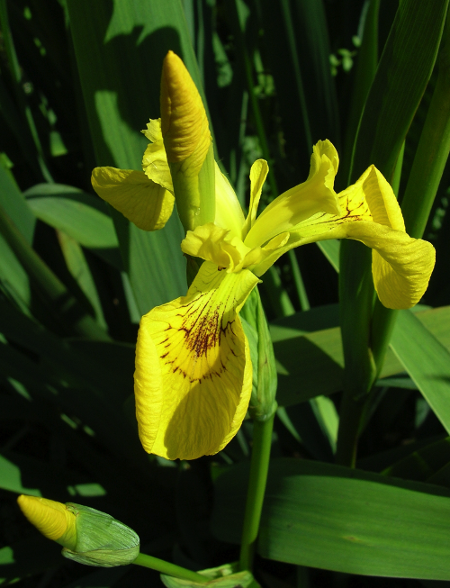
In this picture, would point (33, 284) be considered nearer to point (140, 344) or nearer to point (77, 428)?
point (77, 428)

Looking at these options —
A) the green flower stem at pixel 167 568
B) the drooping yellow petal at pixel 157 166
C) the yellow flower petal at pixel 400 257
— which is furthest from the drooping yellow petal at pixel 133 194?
the green flower stem at pixel 167 568

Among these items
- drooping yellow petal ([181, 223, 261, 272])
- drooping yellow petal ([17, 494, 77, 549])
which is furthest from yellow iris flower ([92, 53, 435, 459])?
drooping yellow petal ([17, 494, 77, 549])

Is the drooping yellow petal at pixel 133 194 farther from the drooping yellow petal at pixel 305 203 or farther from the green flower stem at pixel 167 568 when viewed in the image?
the green flower stem at pixel 167 568

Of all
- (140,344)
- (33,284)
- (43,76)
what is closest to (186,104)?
(140,344)

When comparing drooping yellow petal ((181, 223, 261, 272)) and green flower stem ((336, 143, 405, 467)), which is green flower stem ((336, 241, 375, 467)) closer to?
green flower stem ((336, 143, 405, 467))

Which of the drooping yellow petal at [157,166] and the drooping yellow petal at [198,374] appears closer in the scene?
the drooping yellow petal at [198,374]
